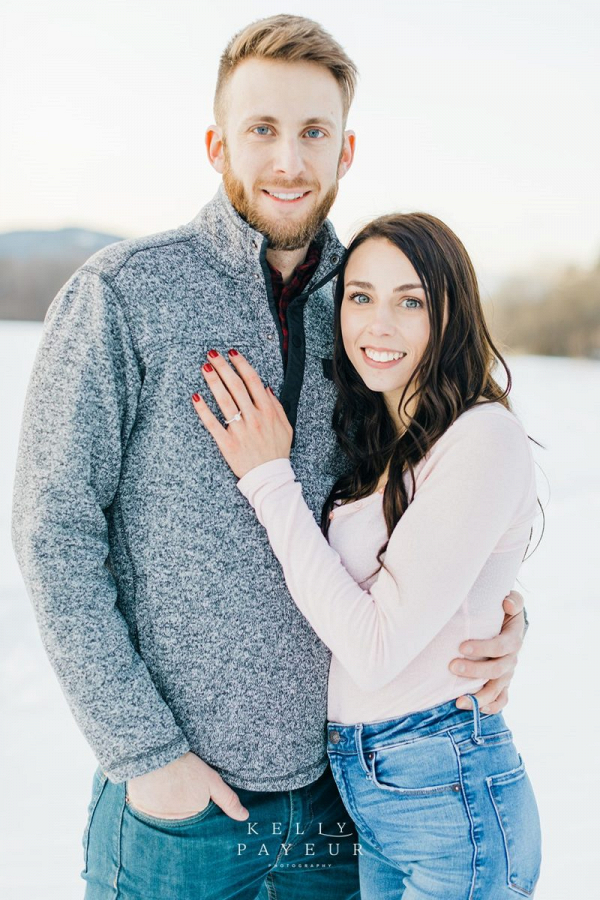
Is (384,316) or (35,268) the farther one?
(35,268)

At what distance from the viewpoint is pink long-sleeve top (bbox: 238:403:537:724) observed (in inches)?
44.5

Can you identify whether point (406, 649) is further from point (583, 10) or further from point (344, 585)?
point (583, 10)

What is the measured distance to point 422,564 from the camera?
3.70ft

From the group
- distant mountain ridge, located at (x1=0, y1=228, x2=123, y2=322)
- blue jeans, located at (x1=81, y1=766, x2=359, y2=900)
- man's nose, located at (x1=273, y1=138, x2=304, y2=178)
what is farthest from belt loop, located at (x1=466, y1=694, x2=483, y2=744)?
distant mountain ridge, located at (x1=0, y1=228, x2=123, y2=322)

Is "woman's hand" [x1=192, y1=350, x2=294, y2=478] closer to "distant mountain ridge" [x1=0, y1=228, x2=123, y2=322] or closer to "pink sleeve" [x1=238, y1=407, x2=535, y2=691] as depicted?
"pink sleeve" [x1=238, y1=407, x2=535, y2=691]

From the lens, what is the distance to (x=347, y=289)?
4.48 feet

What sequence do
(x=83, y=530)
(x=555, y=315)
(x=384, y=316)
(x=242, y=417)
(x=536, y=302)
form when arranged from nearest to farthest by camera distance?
1. (x=83, y=530)
2. (x=242, y=417)
3. (x=384, y=316)
4. (x=536, y=302)
5. (x=555, y=315)

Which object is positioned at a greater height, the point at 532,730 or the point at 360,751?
the point at 360,751

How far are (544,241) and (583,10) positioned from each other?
8.40ft

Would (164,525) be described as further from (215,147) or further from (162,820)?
(215,147)

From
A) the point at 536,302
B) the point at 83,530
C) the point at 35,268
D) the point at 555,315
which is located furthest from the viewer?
the point at 555,315

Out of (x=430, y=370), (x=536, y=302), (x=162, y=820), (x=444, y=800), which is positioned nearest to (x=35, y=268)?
(x=536, y=302)

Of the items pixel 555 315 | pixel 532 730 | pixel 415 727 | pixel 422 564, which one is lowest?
pixel 532 730

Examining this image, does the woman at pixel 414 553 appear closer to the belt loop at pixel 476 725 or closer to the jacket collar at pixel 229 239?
the belt loop at pixel 476 725
